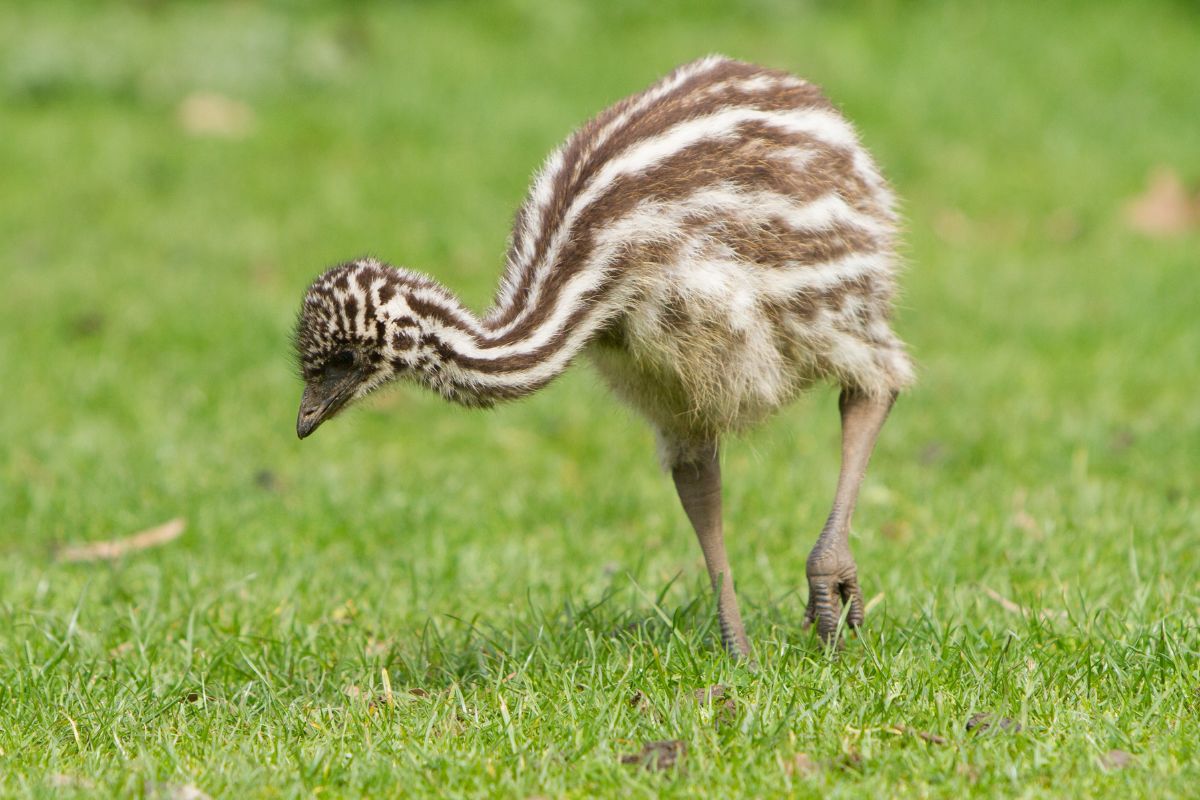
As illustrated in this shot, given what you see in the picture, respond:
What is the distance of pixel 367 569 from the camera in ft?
22.1

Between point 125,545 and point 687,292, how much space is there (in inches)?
139

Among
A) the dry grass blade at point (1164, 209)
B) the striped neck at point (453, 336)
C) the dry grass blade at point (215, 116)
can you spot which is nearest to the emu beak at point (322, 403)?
the striped neck at point (453, 336)

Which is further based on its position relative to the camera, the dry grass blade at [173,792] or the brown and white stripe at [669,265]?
the brown and white stripe at [669,265]

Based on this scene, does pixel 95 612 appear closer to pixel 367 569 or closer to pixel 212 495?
pixel 367 569

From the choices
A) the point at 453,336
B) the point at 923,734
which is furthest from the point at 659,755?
the point at 453,336

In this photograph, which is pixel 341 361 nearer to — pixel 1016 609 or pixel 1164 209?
pixel 1016 609

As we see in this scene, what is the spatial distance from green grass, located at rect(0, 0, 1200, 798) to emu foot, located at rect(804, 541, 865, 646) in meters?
0.12

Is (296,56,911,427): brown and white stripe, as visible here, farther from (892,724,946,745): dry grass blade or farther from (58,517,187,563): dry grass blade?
(58,517,187,563): dry grass blade

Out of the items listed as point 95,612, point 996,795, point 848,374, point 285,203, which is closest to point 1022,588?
point 848,374

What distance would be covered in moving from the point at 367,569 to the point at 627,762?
2662 millimetres

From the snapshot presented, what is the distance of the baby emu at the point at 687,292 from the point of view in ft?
15.6

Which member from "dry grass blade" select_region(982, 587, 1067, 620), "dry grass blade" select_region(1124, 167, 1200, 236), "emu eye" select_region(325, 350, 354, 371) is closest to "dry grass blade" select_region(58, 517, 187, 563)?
"emu eye" select_region(325, 350, 354, 371)

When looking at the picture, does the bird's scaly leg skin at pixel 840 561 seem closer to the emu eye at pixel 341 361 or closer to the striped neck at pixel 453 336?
the striped neck at pixel 453 336

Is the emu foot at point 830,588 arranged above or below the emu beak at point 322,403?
below
